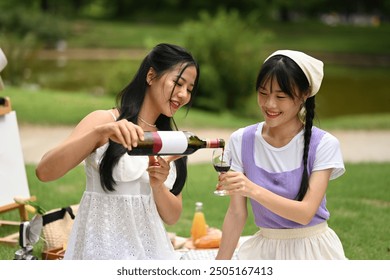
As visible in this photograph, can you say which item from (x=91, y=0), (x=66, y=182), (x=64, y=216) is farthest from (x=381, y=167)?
(x=91, y=0)

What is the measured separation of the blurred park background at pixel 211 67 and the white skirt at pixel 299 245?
1.84m

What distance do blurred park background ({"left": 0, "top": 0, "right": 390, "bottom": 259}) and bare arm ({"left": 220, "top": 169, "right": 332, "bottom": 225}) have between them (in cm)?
203

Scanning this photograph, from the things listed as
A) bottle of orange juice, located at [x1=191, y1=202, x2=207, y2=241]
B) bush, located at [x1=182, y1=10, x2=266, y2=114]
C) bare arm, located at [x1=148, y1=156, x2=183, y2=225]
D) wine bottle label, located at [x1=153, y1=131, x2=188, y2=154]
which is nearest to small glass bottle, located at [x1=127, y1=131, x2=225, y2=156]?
wine bottle label, located at [x1=153, y1=131, x2=188, y2=154]

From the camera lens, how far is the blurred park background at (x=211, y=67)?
6573 millimetres

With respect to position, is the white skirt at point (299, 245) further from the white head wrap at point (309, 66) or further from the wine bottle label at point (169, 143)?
the wine bottle label at point (169, 143)

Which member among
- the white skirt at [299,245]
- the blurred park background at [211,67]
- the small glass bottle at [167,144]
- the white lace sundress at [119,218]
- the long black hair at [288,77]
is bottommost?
the blurred park background at [211,67]

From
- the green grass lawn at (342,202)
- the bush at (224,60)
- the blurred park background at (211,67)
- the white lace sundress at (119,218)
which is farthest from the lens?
the bush at (224,60)

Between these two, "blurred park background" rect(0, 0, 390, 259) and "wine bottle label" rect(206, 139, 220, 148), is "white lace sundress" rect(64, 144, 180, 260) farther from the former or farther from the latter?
"blurred park background" rect(0, 0, 390, 259)

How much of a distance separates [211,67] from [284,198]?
11565 millimetres

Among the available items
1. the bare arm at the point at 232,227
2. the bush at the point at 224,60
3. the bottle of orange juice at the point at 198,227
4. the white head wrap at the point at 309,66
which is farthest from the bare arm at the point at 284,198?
the bush at the point at 224,60

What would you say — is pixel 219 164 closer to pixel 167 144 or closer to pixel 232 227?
pixel 167 144
